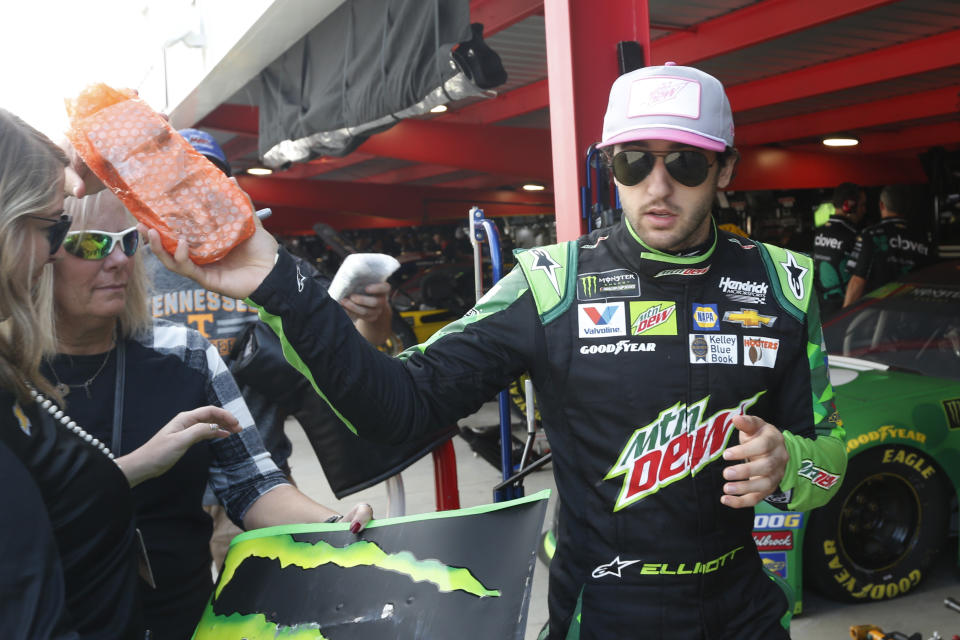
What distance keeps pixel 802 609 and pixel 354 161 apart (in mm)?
11769

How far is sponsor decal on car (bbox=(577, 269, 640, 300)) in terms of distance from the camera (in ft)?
5.84

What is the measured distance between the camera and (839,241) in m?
7.70

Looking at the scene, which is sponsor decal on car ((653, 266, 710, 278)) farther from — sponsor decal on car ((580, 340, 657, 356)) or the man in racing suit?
sponsor decal on car ((580, 340, 657, 356))

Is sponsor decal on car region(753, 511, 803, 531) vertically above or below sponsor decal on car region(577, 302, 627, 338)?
below

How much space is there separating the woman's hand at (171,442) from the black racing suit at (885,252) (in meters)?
6.40

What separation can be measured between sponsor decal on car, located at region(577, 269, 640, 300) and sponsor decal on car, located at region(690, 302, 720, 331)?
13 cm

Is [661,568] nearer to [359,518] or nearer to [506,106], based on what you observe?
[359,518]

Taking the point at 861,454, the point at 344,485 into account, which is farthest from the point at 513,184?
A: the point at 344,485

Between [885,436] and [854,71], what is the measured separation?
5.15 m

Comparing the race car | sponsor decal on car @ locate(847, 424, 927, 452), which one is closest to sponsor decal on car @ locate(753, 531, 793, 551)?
the race car

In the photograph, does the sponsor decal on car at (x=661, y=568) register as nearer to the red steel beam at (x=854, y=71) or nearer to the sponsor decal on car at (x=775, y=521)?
the sponsor decal on car at (x=775, y=521)

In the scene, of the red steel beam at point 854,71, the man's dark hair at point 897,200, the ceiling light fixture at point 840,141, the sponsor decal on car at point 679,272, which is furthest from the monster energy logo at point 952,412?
the ceiling light fixture at point 840,141

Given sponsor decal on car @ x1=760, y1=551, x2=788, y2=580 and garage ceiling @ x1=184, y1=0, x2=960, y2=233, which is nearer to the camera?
sponsor decal on car @ x1=760, y1=551, x2=788, y2=580

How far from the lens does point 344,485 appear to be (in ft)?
8.43
